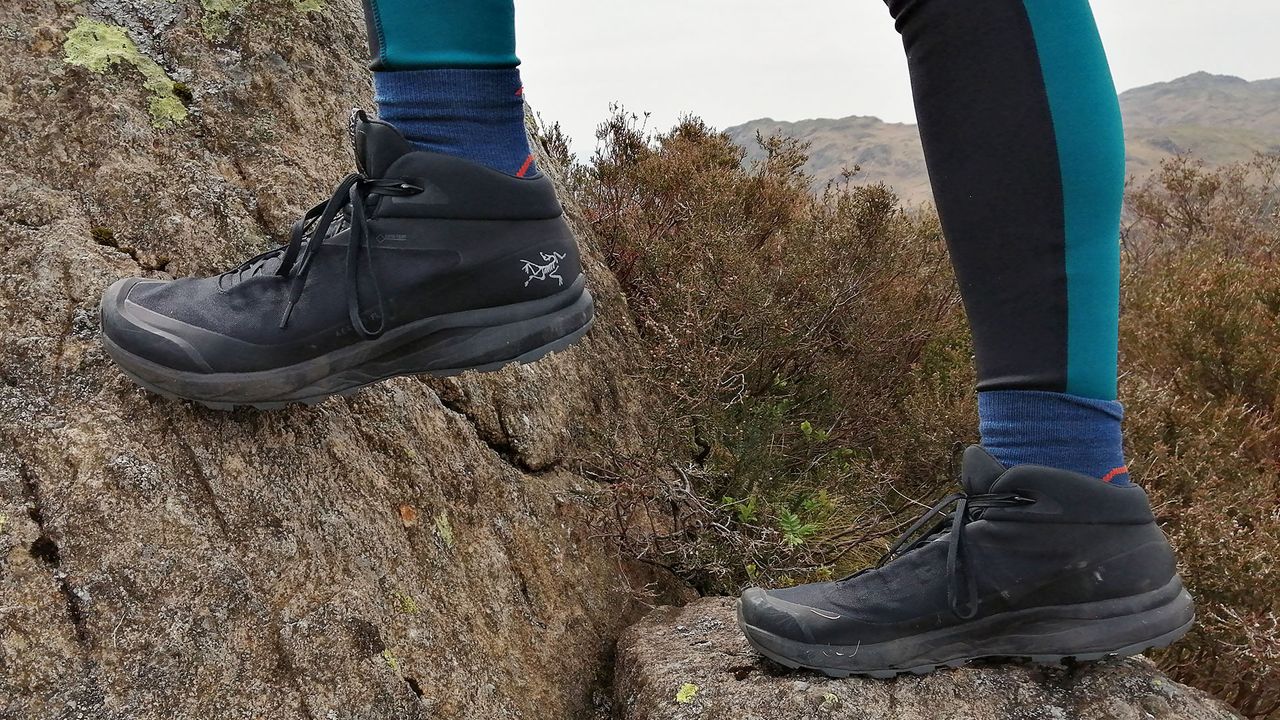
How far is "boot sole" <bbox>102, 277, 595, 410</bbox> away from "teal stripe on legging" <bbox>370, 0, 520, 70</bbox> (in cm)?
38

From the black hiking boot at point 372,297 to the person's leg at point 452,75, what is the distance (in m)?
0.04

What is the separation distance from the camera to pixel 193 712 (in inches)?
41.9

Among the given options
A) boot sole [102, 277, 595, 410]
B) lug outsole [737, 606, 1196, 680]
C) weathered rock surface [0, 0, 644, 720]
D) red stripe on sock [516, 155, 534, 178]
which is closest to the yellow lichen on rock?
weathered rock surface [0, 0, 644, 720]

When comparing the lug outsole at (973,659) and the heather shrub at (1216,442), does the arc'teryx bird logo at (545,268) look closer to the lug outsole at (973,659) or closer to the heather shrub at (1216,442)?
the lug outsole at (973,659)

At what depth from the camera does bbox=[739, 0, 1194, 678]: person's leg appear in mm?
973

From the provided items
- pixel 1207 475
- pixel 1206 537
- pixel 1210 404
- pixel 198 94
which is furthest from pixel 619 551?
pixel 1210 404

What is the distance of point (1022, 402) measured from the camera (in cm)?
110

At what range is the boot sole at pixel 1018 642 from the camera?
115 centimetres

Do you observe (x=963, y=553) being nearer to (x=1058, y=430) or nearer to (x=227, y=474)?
(x=1058, y=430)

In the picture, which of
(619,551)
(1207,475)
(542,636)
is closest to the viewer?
(542,636)

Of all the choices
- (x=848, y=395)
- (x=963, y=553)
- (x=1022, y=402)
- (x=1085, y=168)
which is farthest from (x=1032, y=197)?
(x=848, y=395)

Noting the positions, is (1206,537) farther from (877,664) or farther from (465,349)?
(465,349)

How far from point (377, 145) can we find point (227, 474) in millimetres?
564

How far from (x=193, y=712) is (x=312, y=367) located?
50 centimetres
